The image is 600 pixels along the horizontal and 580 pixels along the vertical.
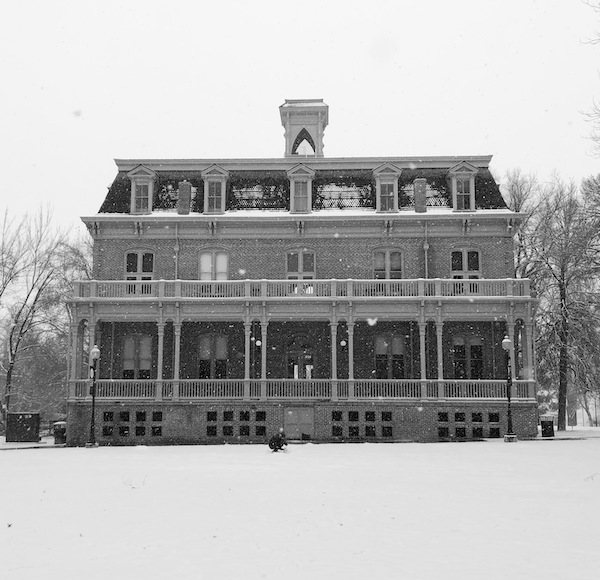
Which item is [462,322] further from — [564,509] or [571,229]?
[564,509]

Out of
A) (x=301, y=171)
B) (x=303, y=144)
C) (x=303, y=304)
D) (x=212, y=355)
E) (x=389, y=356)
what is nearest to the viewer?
(x=303, y=304)

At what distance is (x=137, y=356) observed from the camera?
108 ft

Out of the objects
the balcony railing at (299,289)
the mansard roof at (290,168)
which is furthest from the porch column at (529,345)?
the mansard roof at (290,168)

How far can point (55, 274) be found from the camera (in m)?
46.4

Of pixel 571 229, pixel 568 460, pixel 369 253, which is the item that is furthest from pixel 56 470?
pixel 571 229

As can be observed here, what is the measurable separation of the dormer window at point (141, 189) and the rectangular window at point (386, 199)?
10.3 m

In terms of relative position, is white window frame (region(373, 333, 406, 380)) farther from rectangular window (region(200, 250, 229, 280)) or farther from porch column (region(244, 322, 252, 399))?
rectangular window (region(200, 250, 229, 280))

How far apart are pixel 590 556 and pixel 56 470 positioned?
13981 millimetres

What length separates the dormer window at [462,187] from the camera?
109 ft

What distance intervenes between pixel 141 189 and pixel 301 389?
39.1ft

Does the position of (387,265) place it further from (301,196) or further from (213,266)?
(213,266)

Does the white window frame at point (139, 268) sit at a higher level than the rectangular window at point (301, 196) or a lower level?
lower

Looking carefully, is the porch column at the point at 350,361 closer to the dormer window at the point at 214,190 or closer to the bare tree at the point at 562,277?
the dormer window at the point at 214,190

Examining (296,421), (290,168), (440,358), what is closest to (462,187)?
(290,168)
